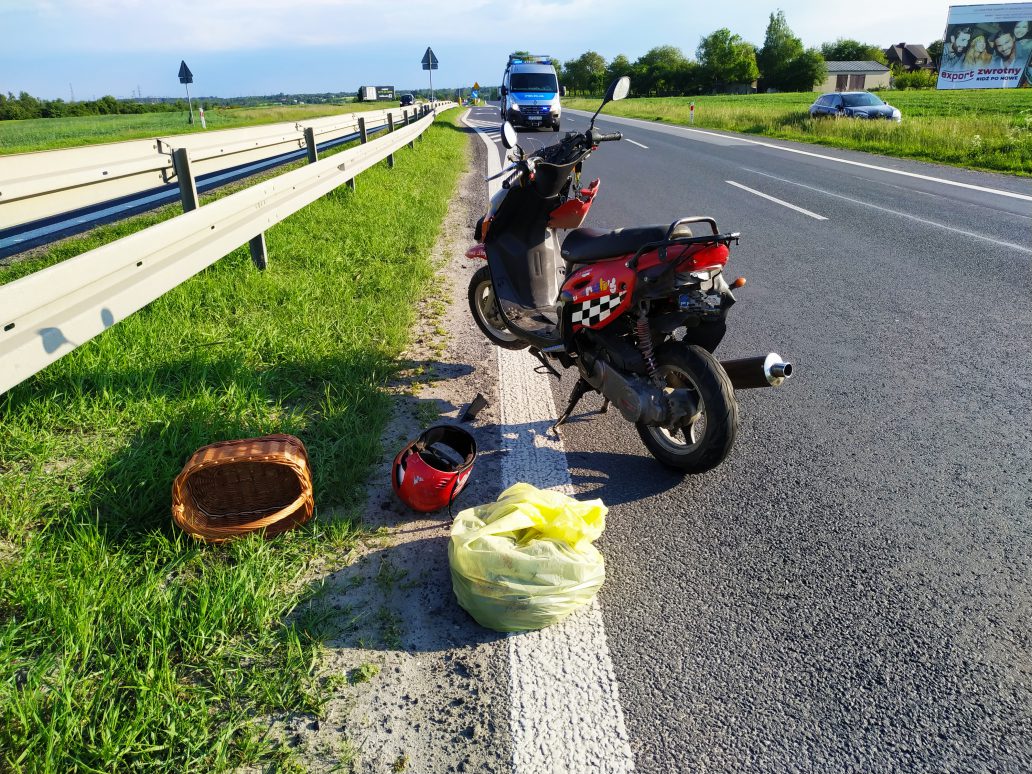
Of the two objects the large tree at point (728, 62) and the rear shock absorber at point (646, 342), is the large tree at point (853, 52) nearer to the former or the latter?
the large tree at point (728, 62)

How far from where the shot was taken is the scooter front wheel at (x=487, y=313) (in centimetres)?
467

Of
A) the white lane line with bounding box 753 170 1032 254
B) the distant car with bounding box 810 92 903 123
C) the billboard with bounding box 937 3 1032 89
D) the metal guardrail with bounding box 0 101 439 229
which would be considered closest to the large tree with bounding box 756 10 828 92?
the billboard with bounding box 937 3 1032 89

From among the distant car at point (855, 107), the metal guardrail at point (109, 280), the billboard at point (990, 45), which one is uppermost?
the billboard at point (990, 45)

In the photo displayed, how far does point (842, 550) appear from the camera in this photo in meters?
2.68

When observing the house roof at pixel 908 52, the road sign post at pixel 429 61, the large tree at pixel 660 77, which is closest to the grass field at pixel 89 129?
the road sign post at pixel 429 61

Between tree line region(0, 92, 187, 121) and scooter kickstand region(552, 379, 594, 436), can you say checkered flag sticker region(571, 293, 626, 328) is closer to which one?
scooter kickstand region(552, 379, 594, 436)

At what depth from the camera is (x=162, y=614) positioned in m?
2.21

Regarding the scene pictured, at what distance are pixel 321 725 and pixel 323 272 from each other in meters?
4.60

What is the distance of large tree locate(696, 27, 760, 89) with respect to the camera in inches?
4205

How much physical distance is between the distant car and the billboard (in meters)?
57.1

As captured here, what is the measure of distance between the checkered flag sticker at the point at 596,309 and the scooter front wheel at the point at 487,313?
1164mm

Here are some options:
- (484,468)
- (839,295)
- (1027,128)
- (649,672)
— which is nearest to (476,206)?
(839,295)

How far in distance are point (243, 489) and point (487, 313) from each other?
2286 mm

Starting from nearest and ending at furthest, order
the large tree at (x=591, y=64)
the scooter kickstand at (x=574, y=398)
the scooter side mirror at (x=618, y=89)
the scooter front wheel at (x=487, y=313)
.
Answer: the scooter kickstand at (x=574, y=398) < the scooter side mirror at (x=618, y=89) < the scooter front wheel at (x=487, y=313) < the large tree at (x=591, y=64)
